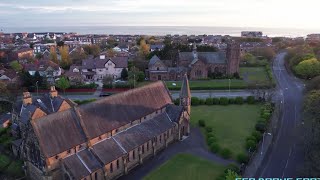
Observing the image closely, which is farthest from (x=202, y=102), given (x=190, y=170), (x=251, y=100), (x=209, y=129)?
(x=190, y=170)

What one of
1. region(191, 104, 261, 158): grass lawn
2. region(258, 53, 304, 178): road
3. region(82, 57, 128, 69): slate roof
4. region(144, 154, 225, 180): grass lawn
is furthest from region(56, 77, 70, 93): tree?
region(258, 53, 304, 178): road

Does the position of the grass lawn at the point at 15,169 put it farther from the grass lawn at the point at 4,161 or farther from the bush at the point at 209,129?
the bush at the point at 209,129

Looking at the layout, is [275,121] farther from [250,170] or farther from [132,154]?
[132,154]

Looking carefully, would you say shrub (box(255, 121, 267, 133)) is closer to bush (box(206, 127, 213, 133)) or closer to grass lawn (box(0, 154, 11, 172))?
bush (box(206, 127, 213, 133))

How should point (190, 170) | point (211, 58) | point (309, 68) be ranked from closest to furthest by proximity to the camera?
point (190, 170)
point (309, 68)
point (211, 58)

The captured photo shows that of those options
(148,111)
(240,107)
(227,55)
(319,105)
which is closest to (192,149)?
(148,111)

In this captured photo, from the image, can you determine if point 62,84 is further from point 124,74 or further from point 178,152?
point 178,152
